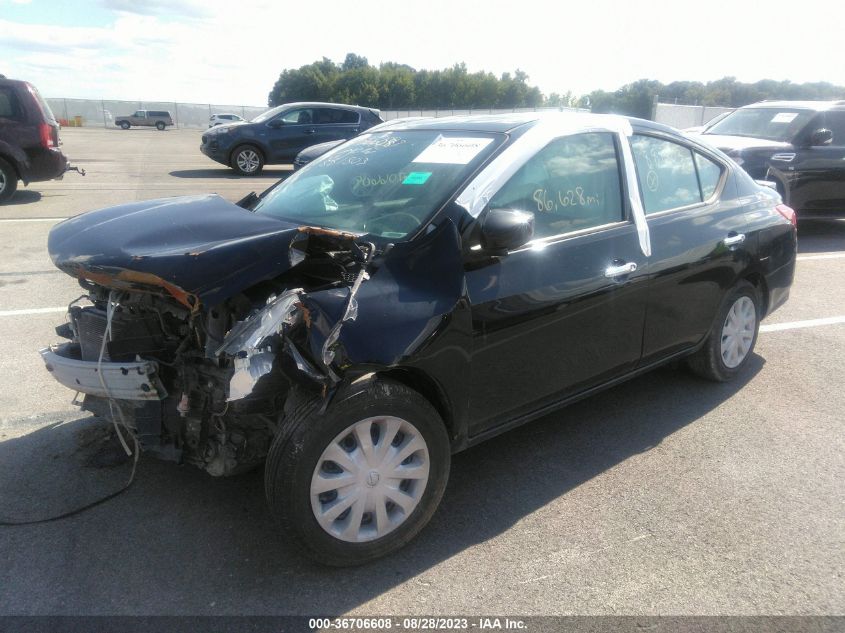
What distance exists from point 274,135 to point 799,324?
43.7 ft

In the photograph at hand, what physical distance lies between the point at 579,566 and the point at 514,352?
0.94 m

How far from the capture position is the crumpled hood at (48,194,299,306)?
2.69 meters

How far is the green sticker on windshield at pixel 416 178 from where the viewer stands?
346 centimetres

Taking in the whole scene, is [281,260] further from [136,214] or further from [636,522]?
[636,522]

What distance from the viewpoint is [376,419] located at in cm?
280

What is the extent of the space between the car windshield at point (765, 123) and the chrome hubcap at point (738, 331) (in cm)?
635

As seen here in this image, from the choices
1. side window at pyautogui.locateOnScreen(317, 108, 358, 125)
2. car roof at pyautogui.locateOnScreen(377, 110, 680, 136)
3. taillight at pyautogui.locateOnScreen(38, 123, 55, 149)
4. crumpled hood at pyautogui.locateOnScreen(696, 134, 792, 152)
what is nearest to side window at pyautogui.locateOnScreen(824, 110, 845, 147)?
crumpled hood at pyautogui.locateOnScreen(696, 134, 792, 152)

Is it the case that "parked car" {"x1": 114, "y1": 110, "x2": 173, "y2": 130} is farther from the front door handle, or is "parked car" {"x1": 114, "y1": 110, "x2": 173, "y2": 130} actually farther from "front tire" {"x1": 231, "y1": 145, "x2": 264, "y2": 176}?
the front door handle

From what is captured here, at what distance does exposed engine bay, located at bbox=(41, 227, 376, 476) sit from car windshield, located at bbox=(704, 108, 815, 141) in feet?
30.1

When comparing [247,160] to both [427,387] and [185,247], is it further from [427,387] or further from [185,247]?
[427,387]

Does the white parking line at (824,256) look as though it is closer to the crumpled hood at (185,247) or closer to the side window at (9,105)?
the crumpled hood at (185,247)

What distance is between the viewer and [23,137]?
11359 mm

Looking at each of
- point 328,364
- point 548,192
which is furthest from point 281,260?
point 548,192

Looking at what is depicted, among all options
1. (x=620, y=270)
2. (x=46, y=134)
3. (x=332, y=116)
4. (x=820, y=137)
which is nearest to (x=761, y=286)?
(x=620, y=270)
